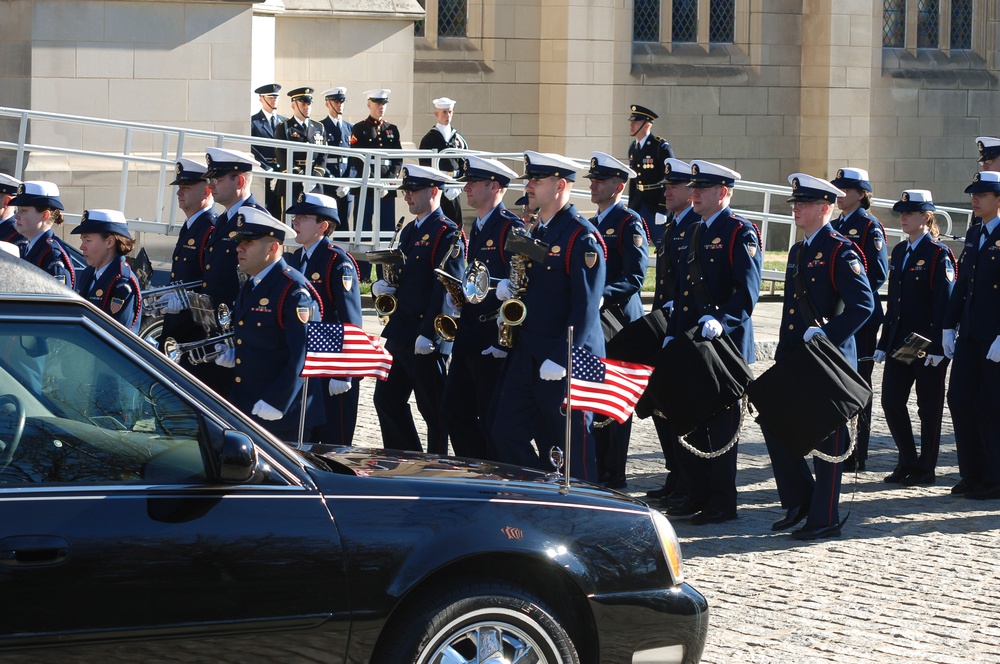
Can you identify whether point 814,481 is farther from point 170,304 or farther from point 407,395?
point 170,304

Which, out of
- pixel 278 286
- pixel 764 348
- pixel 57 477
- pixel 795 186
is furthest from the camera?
pixel 764 348

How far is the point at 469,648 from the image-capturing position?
Result: 4891 millimetres

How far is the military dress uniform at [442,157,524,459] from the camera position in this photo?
9336 millimetres

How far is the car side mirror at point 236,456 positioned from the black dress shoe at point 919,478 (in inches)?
249

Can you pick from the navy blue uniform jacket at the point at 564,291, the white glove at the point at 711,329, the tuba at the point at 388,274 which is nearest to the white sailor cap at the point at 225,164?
the tuba at the point at 388,274

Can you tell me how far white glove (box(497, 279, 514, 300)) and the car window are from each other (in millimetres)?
4151

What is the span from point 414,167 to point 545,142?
14306 millimetres

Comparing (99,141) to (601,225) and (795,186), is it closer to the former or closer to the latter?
(601,225)

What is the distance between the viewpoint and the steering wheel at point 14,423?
14.5ft

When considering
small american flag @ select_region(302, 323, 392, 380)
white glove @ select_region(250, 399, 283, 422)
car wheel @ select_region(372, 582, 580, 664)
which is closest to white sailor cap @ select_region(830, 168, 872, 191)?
small american flag @ select_region(302, 323, 392, 380)

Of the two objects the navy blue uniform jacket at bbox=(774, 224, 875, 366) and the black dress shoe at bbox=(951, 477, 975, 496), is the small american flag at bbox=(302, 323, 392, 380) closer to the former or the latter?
the navy blue uniform jacket at bbox=(774, 224, 875, 366)

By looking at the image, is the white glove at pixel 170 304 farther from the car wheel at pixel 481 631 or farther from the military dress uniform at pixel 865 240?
the car wheel at pixel 481 631

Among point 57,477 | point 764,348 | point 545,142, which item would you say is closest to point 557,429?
point 57,477

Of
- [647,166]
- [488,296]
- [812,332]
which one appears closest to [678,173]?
[488,296]
